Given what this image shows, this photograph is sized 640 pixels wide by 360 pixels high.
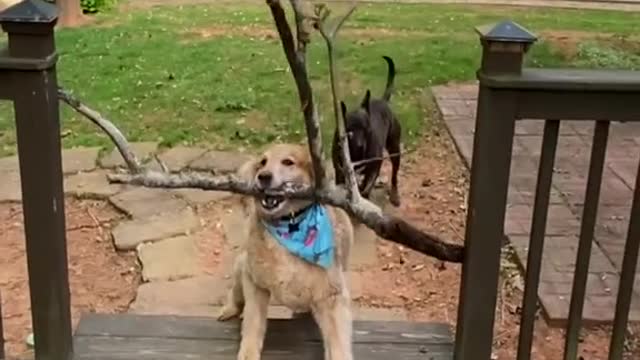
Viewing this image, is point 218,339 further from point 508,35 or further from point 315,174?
point 508,35

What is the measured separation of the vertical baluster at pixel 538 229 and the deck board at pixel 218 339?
0.34 metres

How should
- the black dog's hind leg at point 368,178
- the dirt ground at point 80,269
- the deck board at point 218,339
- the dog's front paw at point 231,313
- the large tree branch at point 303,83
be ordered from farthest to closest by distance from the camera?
1. the black dog's hind leg at point 368,178
2. the dirt ground at point 80,269
3. the dog's front paw at point 231,313
4. the deck board at point 218,339
5. the large tree branch at point 303,83

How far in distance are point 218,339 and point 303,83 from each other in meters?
1.08

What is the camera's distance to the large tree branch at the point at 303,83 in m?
2.35

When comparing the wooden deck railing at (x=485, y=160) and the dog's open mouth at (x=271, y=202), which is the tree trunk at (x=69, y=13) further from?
the dog's open mouth at (x=271, y=202)

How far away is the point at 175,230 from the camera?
15.1 feet

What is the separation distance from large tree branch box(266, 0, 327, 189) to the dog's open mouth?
0.12 metres

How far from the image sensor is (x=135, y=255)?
437 centimetres

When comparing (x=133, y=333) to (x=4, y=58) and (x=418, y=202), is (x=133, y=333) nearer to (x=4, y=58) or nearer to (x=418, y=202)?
(x=4, y=58)

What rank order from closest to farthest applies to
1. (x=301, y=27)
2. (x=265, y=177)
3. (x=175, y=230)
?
(x=301, y=27) < (x=265, y=177) < (x=175, y=230)

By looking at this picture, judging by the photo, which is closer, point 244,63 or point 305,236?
point 305,236

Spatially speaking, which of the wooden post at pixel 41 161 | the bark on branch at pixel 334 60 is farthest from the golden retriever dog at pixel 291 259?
the wooden post at pixel 41 161

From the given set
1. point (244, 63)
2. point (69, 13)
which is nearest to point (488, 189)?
point (244, 63)

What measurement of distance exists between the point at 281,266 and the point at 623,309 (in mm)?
1049
